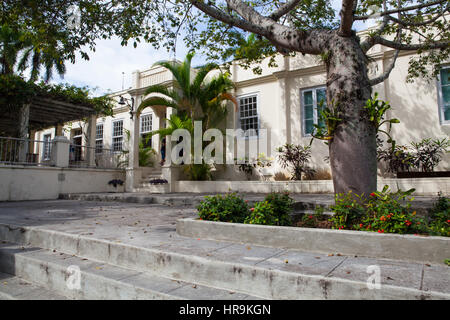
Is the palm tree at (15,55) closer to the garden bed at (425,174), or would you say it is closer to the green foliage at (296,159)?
the green foliage at (296,159)

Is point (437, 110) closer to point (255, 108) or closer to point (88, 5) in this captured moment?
point (255, 108)

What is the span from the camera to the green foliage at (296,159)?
1055 cm

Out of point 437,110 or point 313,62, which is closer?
point 437,110

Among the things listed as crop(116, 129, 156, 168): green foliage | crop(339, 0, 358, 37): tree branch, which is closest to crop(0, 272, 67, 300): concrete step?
crop(339, 0, 358, 37): tree branch

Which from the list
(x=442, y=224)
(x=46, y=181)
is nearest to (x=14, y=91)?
(x=46, y=181)

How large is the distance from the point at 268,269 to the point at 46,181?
10.8 meters

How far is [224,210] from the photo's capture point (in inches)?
161

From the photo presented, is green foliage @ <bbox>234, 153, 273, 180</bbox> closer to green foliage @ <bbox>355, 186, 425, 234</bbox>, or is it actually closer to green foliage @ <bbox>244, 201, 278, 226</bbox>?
green foliage @ <bbox>244, 201, 278, 226</bbox>

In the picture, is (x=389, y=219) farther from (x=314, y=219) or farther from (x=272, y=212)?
(x=272, y=212)

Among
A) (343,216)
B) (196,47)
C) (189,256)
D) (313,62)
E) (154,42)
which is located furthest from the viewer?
(313,62)

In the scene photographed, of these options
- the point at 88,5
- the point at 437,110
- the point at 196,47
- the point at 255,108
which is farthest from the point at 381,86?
the point at 88,5

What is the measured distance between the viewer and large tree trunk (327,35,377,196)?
12.9 ft
